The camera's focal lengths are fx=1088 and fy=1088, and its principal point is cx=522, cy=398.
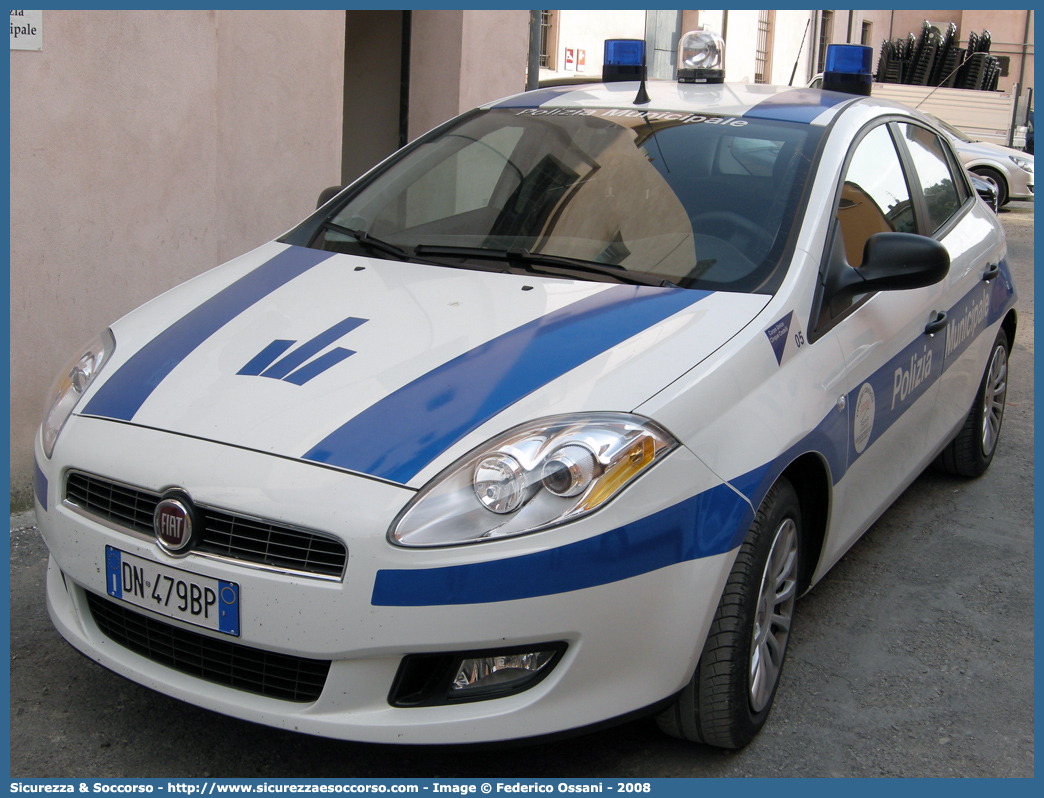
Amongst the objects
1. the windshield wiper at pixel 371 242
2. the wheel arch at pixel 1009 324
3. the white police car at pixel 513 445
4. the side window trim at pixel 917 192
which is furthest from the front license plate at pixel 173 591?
the wheel arch at pixel 1009 324

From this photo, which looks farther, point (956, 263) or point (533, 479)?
point (956, 263)

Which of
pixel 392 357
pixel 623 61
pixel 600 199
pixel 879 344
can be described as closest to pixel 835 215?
pixel 879 344

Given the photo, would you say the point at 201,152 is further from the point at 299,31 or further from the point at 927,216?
the point at 927,216

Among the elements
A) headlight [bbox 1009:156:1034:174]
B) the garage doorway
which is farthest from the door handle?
headlight [bbox 1009:156:1034:174]

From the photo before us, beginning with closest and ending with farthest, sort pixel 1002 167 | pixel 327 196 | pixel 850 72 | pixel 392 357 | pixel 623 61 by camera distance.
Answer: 1. pixel 392 357
2. pixel 327 196
3. pixel 850 72
4. pixel 623 61
5. pixel 1002 167

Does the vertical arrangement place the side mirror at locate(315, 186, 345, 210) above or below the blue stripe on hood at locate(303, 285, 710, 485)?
above

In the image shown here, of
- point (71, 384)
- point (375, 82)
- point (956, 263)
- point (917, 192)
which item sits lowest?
point (71, 384)

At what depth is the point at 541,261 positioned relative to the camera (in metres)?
3.14

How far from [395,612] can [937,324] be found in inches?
92.6

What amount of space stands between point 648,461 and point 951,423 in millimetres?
2389

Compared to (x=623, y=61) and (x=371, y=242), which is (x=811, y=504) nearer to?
(x=371, y=242)

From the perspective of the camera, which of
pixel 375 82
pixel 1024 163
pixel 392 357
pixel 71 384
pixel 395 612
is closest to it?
pixel 395 612

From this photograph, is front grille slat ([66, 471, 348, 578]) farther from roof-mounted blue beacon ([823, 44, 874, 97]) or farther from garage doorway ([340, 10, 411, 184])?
garage doorway ([340, 10, 411, 184])

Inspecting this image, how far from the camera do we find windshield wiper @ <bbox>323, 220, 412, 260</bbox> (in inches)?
130
